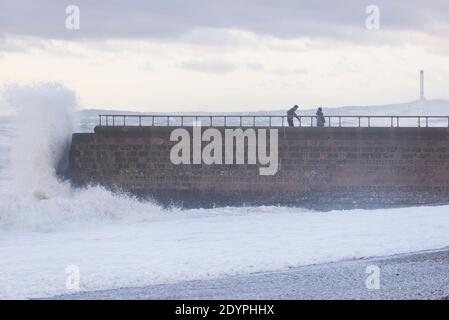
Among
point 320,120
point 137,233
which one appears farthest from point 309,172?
point 137,233

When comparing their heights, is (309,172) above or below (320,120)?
below

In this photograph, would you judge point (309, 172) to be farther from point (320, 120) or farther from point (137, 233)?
point (137, 233)

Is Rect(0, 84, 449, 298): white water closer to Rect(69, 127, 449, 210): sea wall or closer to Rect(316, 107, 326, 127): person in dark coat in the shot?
Rect(69, 127, 449, 210): sea wall

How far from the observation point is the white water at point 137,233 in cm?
1569

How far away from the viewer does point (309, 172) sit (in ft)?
91.0

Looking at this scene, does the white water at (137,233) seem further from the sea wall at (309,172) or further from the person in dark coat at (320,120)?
the person in dark coat at (320,120)

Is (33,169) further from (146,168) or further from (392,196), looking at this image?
(392,196)

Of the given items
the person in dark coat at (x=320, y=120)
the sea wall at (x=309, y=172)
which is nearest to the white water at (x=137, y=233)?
the sea wall at (x=309, y=172)

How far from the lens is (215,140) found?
28.2 metres

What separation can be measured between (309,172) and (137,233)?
6520mm

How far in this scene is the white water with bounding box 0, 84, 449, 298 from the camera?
51.5 feet

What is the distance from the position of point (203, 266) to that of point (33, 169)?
14655 mm

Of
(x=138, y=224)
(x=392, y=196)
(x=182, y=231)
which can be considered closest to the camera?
(x=182, y=231)
